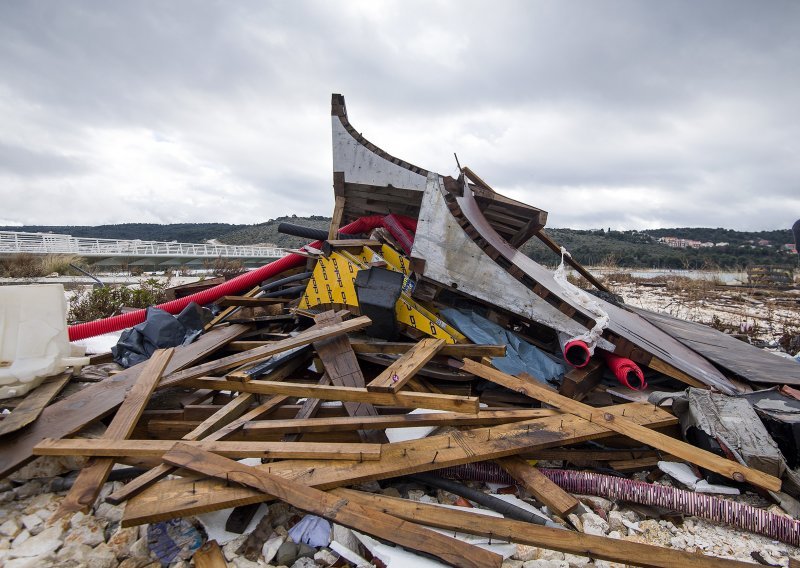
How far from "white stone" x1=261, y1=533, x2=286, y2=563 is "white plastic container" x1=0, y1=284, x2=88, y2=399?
2.29 metres

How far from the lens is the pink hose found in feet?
15.3

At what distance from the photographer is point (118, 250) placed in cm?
2444

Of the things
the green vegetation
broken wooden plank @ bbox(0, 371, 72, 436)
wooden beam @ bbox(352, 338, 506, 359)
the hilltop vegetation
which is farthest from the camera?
the hilltop vegetation

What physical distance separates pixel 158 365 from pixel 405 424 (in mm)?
2039

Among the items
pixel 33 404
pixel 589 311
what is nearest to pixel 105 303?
pixel 33 404

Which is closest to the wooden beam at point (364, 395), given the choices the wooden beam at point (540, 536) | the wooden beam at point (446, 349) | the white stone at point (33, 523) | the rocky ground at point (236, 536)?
the rocky ground at point (236, 536)

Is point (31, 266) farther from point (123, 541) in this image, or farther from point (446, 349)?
point (446, 349)

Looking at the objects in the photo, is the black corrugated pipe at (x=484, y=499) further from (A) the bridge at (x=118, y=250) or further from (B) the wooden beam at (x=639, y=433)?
(A) the bridge at (x=118, y=250)

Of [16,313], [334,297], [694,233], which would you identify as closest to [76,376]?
[16,313]

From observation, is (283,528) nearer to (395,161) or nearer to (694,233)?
(395,161)

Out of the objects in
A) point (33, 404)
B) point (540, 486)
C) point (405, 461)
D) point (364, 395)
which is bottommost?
point (540, 486)

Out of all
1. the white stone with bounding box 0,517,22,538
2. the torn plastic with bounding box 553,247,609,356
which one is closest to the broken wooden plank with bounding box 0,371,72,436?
the white stone with bounding box 0,517,22,538

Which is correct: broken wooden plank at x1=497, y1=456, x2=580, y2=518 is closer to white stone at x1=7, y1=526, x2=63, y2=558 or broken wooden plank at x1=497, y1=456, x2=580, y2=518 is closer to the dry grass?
white stone at x1=7, y1=526, x2=63, y2=558

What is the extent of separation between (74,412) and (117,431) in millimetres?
501
